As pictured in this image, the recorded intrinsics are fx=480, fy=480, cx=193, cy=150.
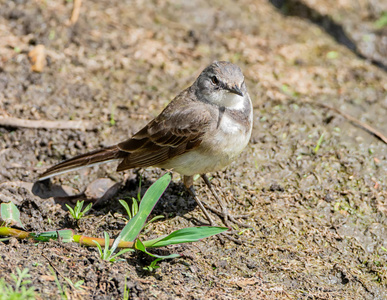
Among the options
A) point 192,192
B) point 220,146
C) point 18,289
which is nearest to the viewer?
point 18,289

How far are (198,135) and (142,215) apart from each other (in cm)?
115

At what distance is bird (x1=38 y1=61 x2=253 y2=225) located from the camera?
5176 millimetres

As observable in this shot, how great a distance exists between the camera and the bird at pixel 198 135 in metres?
5.18

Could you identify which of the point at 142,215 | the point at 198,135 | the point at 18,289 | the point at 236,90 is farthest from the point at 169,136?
the point at 18,289

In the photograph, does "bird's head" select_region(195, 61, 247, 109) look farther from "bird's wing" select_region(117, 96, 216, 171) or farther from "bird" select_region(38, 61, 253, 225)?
"bird's wing" select_region(117, 96, 216, 171)

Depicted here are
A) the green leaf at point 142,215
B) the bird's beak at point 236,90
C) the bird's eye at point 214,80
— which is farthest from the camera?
the bird's eye at point 214,80

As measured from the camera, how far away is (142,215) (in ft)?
15.0

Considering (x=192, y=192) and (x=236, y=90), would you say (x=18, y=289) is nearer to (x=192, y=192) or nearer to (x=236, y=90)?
(x=192, y=192)

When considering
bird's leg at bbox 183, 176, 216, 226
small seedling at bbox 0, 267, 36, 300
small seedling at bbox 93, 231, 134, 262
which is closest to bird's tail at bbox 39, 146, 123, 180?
bird's leg at bbox 183, 176, 216, 226

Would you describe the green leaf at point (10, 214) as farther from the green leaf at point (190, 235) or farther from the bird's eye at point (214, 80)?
the bird's eye at point (214, 80)

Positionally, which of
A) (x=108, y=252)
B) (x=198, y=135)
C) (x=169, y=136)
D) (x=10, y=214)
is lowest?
(x=10, y=214)

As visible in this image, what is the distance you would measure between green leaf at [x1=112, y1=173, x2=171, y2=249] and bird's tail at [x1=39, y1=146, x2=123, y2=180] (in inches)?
49.6

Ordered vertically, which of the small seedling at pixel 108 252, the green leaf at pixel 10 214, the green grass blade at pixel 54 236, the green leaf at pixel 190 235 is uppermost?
the green leaf at pixel 190 235

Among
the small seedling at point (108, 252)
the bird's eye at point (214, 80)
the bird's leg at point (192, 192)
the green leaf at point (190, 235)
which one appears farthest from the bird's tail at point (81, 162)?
the green leaf at point (190, 235)
